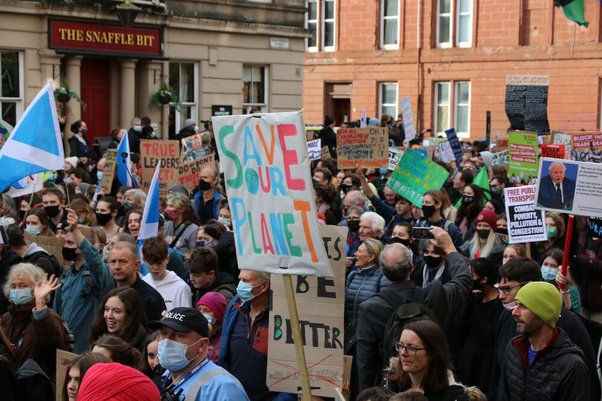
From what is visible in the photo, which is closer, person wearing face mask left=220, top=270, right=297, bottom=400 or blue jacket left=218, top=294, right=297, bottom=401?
person wearing face mask left=220, top=270, right=297, bottom=400

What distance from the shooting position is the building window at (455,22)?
41.5 m

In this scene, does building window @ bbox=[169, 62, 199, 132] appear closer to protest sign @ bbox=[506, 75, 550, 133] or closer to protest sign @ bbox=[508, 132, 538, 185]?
protest sign @ bbox=[506, 75, 550, 133]

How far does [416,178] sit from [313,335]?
6.30m

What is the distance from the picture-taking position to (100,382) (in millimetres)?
4344

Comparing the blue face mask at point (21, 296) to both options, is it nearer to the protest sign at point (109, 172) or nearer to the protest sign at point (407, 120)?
the protest sign at point (109, 172)

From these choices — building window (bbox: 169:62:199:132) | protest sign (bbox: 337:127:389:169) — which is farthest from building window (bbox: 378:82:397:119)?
protest sign (bbox: 337:127:389:169)

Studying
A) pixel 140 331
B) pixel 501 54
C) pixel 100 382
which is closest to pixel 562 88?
pixel 501 54

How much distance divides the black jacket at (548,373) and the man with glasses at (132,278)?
2503 millimetres

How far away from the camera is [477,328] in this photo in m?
8.08

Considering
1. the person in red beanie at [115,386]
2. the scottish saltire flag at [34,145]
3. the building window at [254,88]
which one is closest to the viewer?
the person in red beanie at [115,386]

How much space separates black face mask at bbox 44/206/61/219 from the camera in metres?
11.7

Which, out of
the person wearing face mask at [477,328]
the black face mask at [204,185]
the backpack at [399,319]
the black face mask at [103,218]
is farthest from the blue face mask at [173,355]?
the black face mask at [204,185]

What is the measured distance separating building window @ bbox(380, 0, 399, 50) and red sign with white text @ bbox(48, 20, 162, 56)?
18.9m

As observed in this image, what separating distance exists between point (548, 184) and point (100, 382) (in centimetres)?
517
